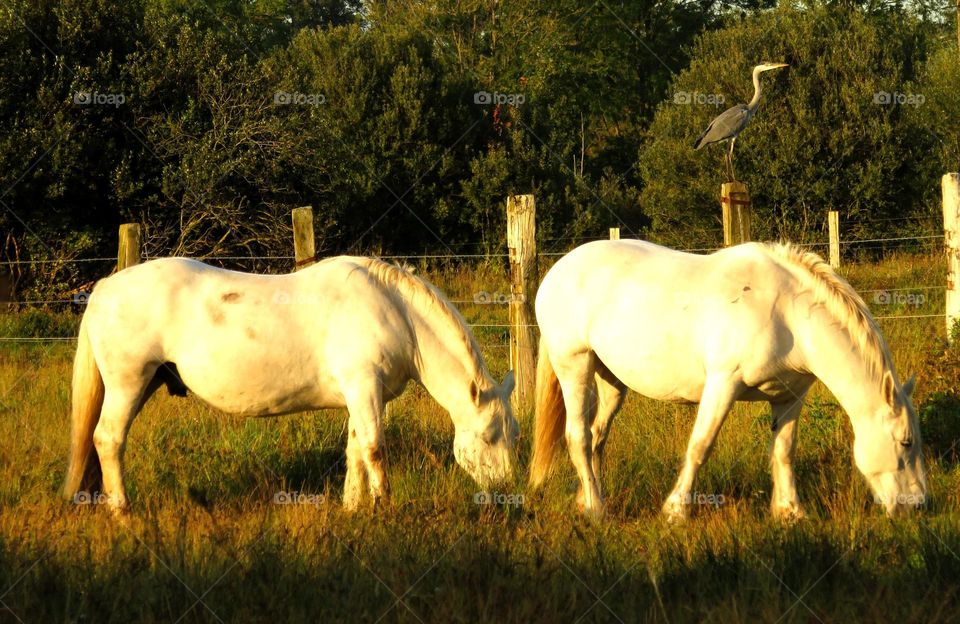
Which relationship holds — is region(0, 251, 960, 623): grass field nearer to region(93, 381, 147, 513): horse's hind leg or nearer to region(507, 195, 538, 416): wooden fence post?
region(93, 381, 147, 513): horse's hind leg

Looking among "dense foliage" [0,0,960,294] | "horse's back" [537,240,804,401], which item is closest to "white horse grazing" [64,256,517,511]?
"horse's back" [537,240,804,401]

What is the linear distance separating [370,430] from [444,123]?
21321 mm

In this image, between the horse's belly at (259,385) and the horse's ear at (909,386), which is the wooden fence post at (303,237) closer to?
the horse's belly at (259,385)

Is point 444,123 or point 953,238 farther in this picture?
point 444,123

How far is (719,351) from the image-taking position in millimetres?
5895

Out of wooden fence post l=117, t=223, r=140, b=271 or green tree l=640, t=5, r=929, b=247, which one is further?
green tree l=640, t=5, r=929, b=247

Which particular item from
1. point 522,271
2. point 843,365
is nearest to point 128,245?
point 522,271

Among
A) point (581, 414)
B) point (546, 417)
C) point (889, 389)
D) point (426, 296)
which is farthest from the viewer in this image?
point (546, 417)

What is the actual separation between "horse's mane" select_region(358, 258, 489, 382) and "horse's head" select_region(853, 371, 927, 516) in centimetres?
216

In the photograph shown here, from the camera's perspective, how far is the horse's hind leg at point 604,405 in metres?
6.93

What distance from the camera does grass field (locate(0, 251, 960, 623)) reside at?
420 centimetres

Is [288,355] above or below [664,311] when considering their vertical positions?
below

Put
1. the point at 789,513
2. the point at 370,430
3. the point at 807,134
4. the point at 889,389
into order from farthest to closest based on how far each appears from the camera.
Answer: the point at 807,134, the point at 370,430, the point at 789,513, the point at 889,389

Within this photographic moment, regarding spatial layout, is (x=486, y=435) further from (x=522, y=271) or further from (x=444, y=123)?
(x=444, y=123)
